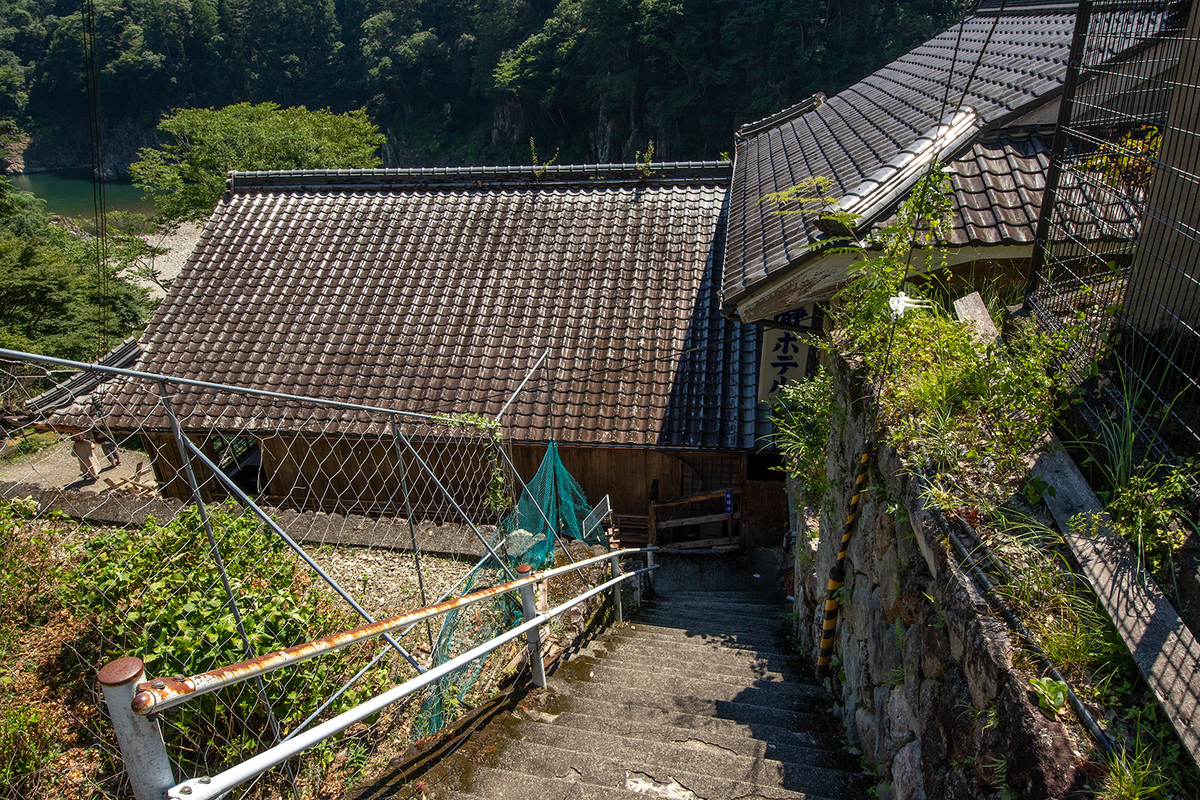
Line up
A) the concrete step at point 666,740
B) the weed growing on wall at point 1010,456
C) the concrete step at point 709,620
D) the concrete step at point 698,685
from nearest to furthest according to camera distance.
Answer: the weed growing on wall at point 1010,456 < the concrete step at point 666,740 < the concrete step at point 698,685 < the concrete step at point 709,620

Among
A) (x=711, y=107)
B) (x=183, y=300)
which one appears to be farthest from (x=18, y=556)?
(x=711, y=107)

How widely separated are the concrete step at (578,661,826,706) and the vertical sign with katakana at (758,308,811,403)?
4372 millimetres

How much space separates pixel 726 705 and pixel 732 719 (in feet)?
0.71

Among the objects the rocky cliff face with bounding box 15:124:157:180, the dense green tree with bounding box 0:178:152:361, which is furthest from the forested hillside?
the dense green tree with bounding box 0:178:152:361

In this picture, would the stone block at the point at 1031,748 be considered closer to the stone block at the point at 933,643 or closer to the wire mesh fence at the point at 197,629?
the stone block at the point at 933,643

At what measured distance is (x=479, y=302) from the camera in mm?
10203

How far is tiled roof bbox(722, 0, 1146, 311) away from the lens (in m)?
5.87

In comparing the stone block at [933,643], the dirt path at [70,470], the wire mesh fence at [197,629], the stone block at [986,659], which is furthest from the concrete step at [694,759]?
the dirt path at [70,470]

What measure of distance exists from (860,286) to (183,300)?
10432 mm

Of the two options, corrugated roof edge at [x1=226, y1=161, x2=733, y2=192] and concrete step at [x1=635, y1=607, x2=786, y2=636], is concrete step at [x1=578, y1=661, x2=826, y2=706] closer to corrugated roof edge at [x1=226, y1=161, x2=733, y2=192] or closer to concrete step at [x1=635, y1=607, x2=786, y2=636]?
concrete step at [x1=635, y1=607, x2=786, y2=636]

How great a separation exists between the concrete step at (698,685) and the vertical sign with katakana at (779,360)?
4.37m

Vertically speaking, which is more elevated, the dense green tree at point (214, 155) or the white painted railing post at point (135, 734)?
the dense green tree at point (214, 155)

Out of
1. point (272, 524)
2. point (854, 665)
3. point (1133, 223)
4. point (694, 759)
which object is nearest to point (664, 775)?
point (694, 759)

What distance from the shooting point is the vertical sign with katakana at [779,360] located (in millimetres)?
8195
